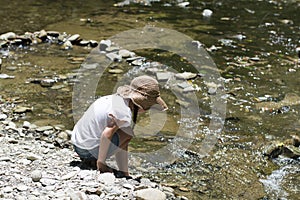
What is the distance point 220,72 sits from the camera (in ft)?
27.6

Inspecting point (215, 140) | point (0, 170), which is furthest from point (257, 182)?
point (0, 170)

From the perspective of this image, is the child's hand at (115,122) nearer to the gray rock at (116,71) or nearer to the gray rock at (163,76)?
the gray rock at (163,76)

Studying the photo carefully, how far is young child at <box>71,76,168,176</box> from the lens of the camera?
4531 mm

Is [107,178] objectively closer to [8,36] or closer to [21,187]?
[21,187]

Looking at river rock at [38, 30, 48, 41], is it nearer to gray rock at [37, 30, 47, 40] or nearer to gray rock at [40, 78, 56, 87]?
gray rock at [37, 30, 47, 40]

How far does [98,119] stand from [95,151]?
33 cm

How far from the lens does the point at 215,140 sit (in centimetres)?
617

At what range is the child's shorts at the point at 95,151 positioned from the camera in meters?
4.62

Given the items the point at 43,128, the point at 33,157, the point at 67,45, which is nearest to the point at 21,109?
the point at 43,128

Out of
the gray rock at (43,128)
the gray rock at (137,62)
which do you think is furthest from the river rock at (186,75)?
the gray rock at (43,128)

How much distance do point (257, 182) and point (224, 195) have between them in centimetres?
50

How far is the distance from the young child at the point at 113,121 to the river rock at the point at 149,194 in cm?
48

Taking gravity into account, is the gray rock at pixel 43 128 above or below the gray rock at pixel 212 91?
above

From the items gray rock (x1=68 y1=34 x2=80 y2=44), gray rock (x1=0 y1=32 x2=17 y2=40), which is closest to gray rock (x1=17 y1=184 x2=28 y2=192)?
gray rock (x1=68 y1=34 x2=80 y2=44)
